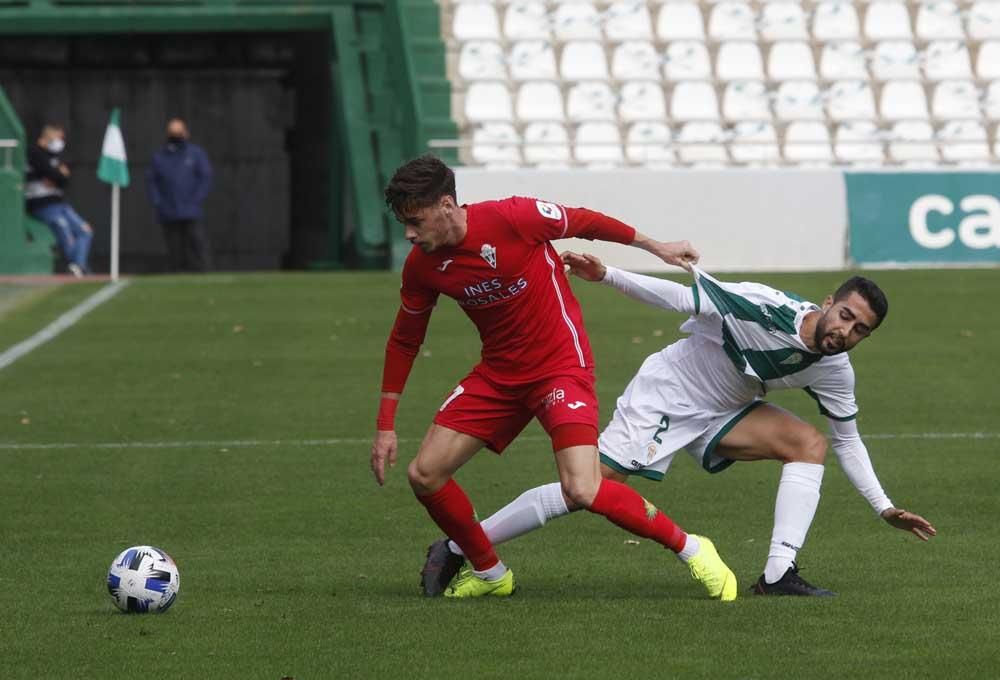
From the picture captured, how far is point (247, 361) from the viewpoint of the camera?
49.8 feet

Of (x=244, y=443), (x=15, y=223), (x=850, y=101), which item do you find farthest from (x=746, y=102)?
(x=244, y=443)

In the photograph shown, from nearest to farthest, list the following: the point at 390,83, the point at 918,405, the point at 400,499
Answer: the point at 400,499
the point at 918,405
the point at 390,83

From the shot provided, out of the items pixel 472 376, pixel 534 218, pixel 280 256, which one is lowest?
pixel 280 256

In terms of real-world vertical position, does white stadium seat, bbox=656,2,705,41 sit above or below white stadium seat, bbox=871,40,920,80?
above

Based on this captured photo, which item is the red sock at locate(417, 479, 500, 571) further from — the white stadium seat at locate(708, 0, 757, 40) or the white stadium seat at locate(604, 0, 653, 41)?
the white stadium seat at locate(708, 0, 757, 40)

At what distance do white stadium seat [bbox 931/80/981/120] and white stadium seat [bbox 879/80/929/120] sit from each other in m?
0.16

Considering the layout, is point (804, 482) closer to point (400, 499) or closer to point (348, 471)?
point (400, 499)

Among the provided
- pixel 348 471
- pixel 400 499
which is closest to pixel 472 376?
pixel 400 499

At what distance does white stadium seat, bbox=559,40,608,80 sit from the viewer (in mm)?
24844

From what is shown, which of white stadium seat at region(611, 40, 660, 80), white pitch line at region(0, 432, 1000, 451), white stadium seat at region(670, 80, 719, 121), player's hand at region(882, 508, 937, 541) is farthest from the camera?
white stadium seat at region(611, 40, 660, 80)

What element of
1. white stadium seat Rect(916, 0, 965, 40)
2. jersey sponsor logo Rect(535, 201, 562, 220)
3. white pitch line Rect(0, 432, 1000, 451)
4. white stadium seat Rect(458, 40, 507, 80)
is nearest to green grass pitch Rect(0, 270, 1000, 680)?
white pitch line Rect(0, 432, 1000, 451)

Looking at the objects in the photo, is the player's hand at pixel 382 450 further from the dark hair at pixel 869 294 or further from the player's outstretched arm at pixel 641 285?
the dark hair at pixel 869 294

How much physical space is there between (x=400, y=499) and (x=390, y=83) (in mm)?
15788

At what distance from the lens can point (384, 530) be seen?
8617mm
